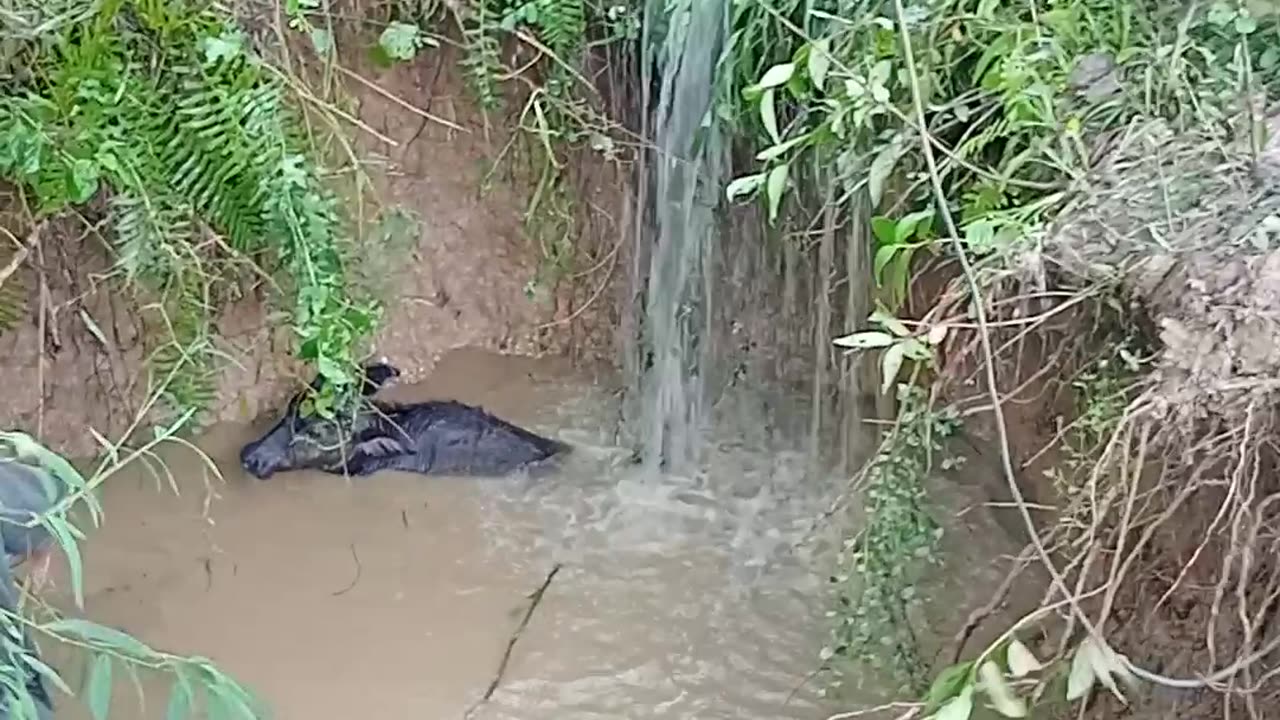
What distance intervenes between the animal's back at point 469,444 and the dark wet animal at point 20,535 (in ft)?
3.72

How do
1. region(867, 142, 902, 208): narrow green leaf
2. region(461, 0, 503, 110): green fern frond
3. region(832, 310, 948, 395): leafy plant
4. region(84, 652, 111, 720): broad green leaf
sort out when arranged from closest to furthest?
region(84, 652, 111, 720): broad green leaf
region(832, 310, 948, 395): leafy plant
region(867, 142, 902, 208): narrow green leaf
region(461, 0, 503, 110): green fern frond

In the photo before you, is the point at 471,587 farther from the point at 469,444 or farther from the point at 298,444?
the point at 298,444

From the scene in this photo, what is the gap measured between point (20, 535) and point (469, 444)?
1.30 metres

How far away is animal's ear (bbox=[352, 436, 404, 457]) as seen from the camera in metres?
2.71

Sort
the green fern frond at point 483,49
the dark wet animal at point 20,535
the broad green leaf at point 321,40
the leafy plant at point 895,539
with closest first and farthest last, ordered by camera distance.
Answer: the dark wet animal at point 20,535 < the leafy plant at point 895,539 < the broad green leaf at point 321,40 < the green fern frond at point 483,49

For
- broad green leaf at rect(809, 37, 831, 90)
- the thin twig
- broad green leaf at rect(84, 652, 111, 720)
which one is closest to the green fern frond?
the thin twig

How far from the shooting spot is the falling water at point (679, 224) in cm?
259

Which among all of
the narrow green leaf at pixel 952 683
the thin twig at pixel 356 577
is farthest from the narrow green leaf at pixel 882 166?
the thin twig at pixel 356 577

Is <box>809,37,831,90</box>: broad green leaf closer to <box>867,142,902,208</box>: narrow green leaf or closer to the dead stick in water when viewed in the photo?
<box>867,142,902,208</box>: narrow green leaf

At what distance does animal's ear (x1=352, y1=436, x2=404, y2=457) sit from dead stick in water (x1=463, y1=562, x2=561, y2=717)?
0.49 meters

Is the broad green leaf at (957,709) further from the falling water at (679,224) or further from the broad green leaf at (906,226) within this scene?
the falling water at (679,224)

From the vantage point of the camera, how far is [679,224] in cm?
280

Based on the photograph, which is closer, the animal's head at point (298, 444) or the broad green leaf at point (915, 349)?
the broad green leaf at point (915, 349)

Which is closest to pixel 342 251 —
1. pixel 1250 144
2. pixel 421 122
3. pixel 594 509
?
pixel 421 122
